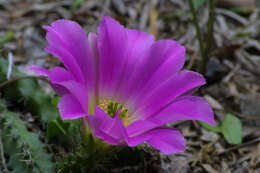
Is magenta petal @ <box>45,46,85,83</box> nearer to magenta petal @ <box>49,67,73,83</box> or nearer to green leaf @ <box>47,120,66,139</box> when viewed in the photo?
magenta petal @ <box>49,67,73,83</box>

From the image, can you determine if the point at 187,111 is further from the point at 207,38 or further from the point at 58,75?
the point at 207,38

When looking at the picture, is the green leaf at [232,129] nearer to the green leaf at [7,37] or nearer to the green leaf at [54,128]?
the green leaf at [54,128]

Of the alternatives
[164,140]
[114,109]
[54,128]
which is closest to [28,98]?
[54,128]

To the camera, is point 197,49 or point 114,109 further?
point 197,49

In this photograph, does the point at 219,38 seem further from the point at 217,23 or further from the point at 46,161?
the point at 46,161

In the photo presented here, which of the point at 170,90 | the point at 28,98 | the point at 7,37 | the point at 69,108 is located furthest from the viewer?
the point at 7,37

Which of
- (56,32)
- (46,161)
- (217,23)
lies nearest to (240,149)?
(46,161)

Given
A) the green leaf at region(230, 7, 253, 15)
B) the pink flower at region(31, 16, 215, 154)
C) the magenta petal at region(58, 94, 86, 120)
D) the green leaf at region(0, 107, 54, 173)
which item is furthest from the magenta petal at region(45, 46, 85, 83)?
the green leaf at region(230, 7, 253, 15)
